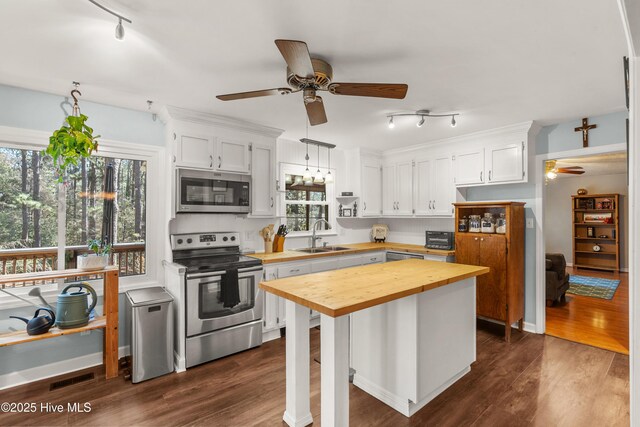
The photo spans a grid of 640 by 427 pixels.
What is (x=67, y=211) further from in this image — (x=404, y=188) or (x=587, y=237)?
(x=587, y=237)

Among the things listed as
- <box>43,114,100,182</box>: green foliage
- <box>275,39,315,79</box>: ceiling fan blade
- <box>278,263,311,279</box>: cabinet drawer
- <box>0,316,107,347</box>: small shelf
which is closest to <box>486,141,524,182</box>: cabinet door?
<box>278,263,311,279</box>: cabinet drawer

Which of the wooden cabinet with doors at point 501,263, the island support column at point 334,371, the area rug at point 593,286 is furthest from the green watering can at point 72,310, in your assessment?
the area rug at point 593,286

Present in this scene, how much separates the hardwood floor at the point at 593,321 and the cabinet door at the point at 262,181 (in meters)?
3.69

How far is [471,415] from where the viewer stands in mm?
2258

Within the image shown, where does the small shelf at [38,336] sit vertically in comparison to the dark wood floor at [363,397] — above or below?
above

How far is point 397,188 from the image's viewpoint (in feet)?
16.6

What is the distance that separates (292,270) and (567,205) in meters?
8.00

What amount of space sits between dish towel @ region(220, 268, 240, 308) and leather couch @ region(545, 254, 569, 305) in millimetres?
4386

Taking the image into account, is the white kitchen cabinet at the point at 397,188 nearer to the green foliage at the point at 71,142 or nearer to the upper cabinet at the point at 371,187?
the upper cabinet at the point at 371,187

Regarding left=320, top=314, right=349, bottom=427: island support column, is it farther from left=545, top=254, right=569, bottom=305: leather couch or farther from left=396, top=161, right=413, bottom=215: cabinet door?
left=545, top=254, right=569, bottom=305: leather couch

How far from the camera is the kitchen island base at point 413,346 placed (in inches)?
88.8

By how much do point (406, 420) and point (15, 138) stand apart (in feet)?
12.5

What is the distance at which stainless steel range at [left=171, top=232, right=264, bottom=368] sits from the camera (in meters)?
2.96

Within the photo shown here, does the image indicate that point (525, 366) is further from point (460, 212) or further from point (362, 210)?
point (362, 210)
